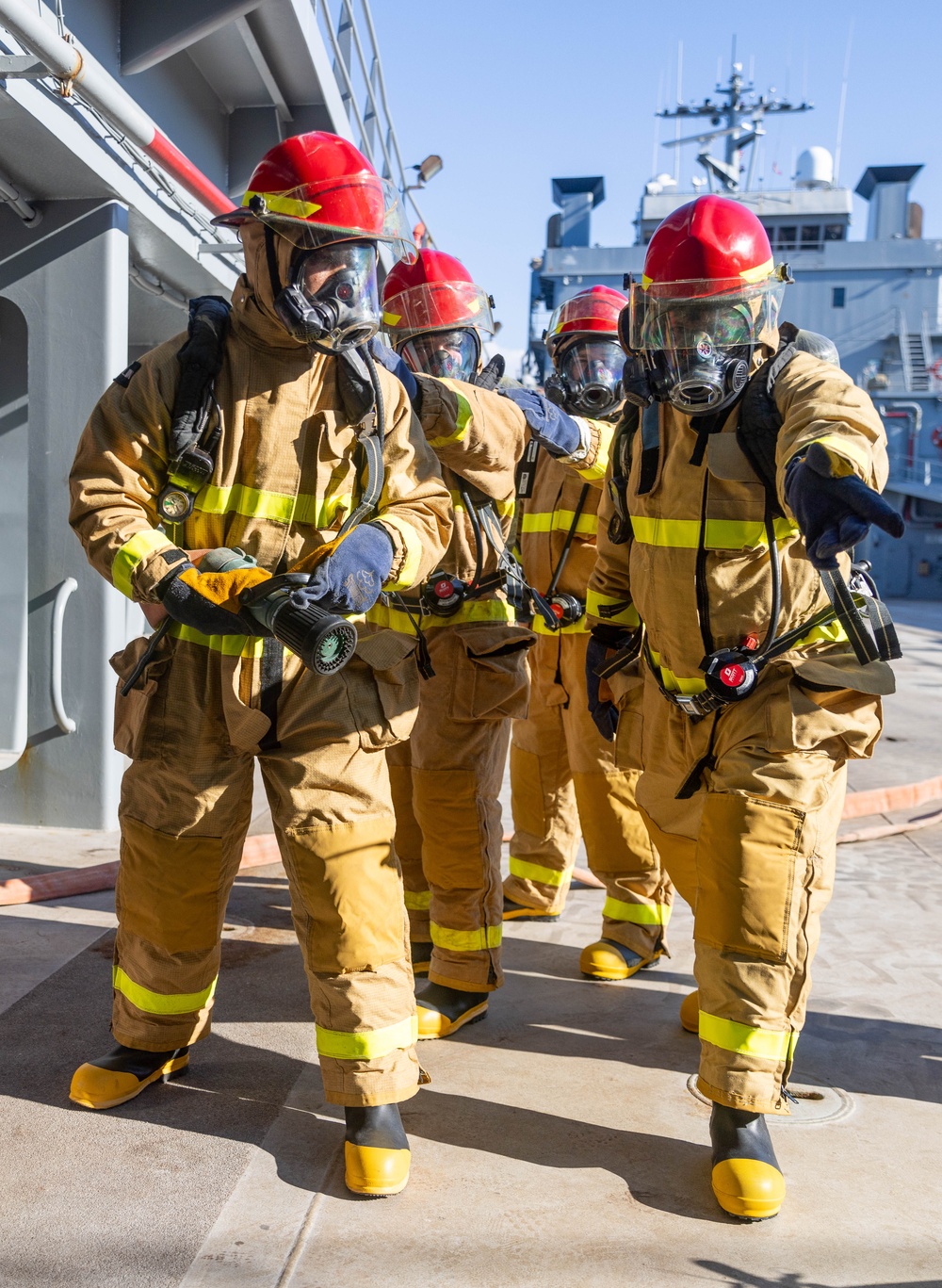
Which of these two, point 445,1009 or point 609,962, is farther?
point 609,962

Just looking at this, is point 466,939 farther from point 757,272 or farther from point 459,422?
point 757,272

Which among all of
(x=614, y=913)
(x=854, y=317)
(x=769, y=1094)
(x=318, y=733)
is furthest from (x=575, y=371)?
(x=854, y=317)

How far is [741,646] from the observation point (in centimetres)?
262

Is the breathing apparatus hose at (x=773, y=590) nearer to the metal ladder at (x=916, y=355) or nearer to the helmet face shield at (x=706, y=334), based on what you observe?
the helmet face shield at (x=706, y=334)

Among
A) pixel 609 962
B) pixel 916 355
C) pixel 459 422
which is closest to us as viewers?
pixel 459 422

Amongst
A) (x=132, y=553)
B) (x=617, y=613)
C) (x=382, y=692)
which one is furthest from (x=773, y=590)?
(x=132, y=553)

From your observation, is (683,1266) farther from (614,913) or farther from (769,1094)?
(614,913)

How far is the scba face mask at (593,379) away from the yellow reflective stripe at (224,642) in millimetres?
2032

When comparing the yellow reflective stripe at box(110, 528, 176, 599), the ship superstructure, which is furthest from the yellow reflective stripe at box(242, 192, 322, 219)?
the ship superstructure

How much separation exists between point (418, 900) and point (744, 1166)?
1.70 meters

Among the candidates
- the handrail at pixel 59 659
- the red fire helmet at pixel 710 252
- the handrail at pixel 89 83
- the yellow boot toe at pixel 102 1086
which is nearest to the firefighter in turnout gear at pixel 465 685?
the red fire helmet at pixel 710 252

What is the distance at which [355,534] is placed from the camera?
8.02 ft

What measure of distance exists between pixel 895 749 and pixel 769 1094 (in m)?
6.18

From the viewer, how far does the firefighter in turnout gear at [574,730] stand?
387 cm
